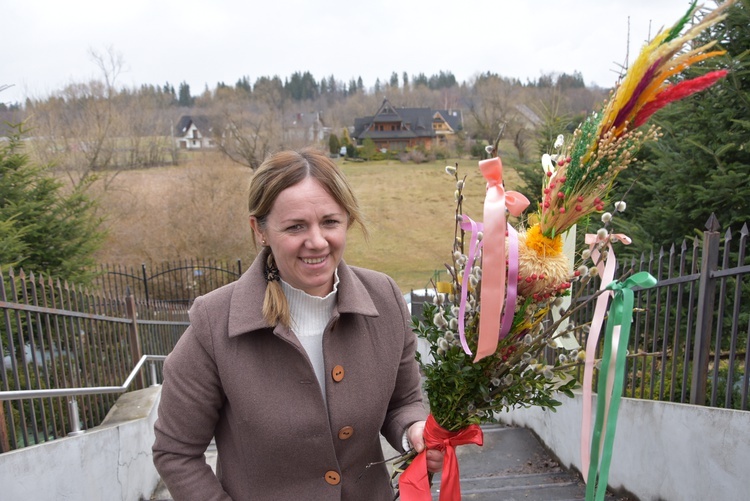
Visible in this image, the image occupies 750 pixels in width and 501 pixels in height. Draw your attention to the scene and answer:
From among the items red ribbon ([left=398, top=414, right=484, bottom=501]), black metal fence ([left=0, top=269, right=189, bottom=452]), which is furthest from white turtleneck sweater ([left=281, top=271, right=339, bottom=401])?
black metal fence ([left=0, top=269, right=189, bottom=452])

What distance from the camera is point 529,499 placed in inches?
147

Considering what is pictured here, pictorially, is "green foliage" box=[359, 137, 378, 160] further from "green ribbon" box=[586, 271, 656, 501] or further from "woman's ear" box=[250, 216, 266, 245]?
"green ribbon" box=[586, 271, 656, 501]

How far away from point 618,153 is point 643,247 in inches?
175

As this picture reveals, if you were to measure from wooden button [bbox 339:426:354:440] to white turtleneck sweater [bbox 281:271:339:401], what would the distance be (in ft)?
0.57

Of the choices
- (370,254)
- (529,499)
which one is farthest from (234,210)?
(529,499)

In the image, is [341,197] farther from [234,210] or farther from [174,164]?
[174,164]

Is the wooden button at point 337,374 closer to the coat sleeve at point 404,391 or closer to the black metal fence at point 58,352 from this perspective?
the coat sleeve at point 404,391

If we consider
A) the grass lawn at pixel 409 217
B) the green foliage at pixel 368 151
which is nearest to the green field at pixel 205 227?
the grass lawn at pixel 409 217

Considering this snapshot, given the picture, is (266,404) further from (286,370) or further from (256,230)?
(256,230)

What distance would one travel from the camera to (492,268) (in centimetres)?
146

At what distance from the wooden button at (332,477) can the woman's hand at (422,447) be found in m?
0.26

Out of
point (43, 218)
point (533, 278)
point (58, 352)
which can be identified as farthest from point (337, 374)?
point (43, 218)

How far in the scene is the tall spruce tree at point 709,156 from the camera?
468 cm

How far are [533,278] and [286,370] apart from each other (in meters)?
0.77
